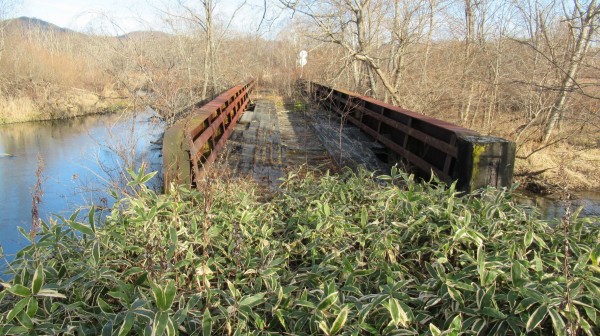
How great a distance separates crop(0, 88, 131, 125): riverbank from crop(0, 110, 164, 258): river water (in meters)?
1.19

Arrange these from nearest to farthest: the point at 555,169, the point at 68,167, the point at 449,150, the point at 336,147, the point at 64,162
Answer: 1. the point at 449,150
2. the point at 336,147
3. the point at 68,167
4. the point at 555,169
5. the point at 64,162

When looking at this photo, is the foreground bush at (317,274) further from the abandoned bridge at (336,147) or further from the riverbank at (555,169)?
the riverbank at (555,169)

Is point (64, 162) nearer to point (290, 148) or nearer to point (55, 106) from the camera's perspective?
→ point (290, 148)

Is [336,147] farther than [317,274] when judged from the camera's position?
Yes

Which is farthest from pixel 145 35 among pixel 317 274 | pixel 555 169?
pixel 317 274

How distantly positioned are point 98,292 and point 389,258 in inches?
61.6

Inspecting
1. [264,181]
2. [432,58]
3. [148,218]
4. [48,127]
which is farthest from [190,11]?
[148,218]

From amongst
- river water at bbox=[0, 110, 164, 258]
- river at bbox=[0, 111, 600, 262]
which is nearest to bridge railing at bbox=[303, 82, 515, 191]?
river at bbox=[0, 111, 600, 262]

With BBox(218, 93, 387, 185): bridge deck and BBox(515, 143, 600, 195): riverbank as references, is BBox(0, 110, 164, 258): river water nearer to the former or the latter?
BBox(218, 93, 387, 185): bridge deck

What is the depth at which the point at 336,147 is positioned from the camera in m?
6.84

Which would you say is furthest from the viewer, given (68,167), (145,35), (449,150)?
(145,35)

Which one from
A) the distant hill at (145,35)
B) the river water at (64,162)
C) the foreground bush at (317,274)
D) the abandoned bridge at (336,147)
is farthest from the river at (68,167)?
the distant hill at (145,35)

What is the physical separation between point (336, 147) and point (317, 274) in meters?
4.68

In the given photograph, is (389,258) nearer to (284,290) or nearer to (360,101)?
(284,290)
